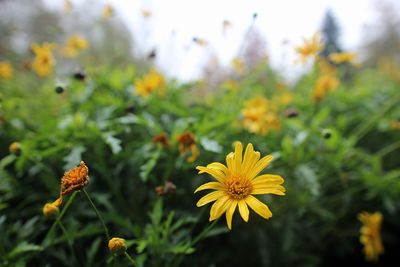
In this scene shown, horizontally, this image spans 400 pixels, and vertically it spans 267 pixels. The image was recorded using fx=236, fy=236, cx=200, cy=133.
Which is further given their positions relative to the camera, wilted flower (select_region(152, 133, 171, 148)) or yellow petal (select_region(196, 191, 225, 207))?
wilted flower (select_region(152, 133, 171, 148))

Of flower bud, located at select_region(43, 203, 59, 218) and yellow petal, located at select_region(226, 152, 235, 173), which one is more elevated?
yellow petal, located at select_region(226, 152, 235, 173)

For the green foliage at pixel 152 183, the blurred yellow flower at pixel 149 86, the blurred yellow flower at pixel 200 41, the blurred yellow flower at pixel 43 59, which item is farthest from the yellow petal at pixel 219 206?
the blurred yellow flower at pixel 43 59

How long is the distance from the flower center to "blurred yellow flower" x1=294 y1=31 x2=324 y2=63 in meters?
1.43

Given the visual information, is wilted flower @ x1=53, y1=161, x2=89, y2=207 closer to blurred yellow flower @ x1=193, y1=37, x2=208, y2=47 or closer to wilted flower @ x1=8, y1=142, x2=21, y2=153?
wilted flower @ x1=8, y1=142, x2=21, y2=153

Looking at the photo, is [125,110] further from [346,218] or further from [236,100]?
[346,218]

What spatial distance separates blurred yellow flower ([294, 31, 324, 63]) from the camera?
172 centimetres

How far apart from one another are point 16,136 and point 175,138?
904 millimetres

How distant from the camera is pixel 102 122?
3.84ft

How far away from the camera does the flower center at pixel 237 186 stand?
0.69 metres

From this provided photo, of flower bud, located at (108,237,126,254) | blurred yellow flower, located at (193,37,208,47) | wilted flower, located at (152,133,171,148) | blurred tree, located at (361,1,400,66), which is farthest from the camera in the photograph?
blurred tree, located at (361,1,400,66)

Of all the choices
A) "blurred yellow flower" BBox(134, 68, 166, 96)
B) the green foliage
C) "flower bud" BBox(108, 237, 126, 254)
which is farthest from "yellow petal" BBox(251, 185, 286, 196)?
"blurred yellow flower" BBox(134, 68, 166, 96)

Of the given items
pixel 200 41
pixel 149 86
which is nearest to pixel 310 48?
pixel 200 41

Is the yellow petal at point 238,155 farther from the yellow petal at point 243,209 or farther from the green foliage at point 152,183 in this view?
the green foliage at point 152,183

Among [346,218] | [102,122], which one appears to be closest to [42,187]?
[102,122]
